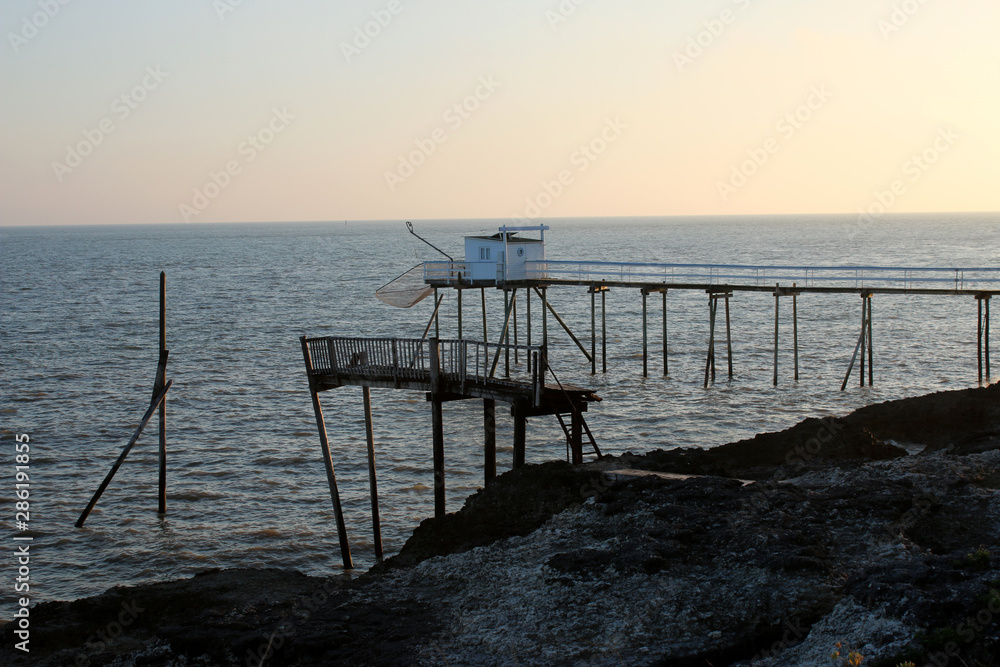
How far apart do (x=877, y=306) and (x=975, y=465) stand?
2148 inches

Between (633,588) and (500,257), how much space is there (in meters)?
23.3

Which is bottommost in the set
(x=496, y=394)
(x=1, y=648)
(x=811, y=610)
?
(x=1, y=648)

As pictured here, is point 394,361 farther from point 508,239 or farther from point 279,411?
point 508,239

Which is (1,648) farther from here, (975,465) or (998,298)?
(998,298)

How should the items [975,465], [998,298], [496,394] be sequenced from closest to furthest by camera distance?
[975,465] → [496,394] → [998,298]

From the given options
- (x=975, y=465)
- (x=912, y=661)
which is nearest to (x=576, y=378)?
(x=975, y=465)

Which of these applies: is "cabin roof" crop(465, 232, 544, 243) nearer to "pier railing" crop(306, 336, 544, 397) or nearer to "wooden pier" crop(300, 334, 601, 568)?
"pier railing" crop(306, 336, 544, 397)

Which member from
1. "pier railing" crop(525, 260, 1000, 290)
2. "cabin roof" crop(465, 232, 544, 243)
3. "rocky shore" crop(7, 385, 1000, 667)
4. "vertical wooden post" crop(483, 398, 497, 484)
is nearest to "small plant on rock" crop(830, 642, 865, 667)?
"rocky shore" crop(7, 385, 1000, 667)

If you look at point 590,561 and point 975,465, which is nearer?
point 590,561

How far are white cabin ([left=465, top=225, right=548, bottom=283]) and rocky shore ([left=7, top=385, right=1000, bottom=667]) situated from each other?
17.7 m

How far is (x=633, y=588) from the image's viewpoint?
12.1m

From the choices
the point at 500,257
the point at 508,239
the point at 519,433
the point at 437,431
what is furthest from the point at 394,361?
the point at 508,239

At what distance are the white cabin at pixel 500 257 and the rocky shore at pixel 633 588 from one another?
58.0ft

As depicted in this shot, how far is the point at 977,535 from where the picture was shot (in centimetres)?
1306
